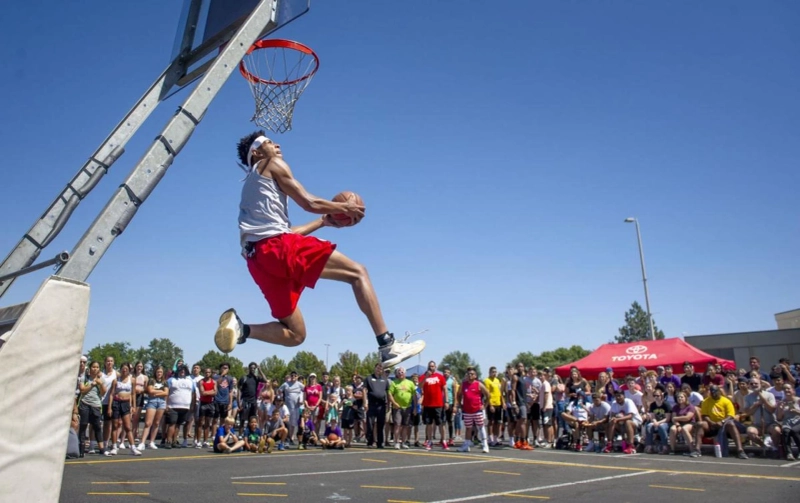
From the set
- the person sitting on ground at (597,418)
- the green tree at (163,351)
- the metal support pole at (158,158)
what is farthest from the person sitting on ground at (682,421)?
the green tree at (163,351)

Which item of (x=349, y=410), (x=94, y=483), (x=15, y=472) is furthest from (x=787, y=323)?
(x=15, y=472)

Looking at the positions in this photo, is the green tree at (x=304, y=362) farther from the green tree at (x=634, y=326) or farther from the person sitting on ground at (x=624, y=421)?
the person sitting on ground at (x=624, y=421)

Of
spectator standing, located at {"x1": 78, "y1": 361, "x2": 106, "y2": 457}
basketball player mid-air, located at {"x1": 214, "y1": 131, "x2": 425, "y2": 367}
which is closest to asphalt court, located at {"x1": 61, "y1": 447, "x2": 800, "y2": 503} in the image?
spectator standing, located at {"x1": 78, "y1": 361, "x2": 106, "y2": 457}

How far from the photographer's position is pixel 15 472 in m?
3.04

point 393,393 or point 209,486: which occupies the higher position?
point 393,393

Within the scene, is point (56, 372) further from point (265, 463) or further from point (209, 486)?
point (265, 463)

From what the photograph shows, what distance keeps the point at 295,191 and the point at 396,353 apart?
1.43 metres

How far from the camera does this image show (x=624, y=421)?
13766mm

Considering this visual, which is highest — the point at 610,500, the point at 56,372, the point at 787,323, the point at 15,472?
the point at 787,323

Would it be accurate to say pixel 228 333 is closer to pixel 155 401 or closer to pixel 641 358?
pixel 155 401

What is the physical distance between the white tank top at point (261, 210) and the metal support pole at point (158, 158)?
29.0 inches

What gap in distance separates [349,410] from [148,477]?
6.51m

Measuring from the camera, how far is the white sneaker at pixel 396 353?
477 centimetres

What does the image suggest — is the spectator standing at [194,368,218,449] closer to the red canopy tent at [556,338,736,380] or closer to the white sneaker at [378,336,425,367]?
the red canopy tent at [556,338,736,380]
